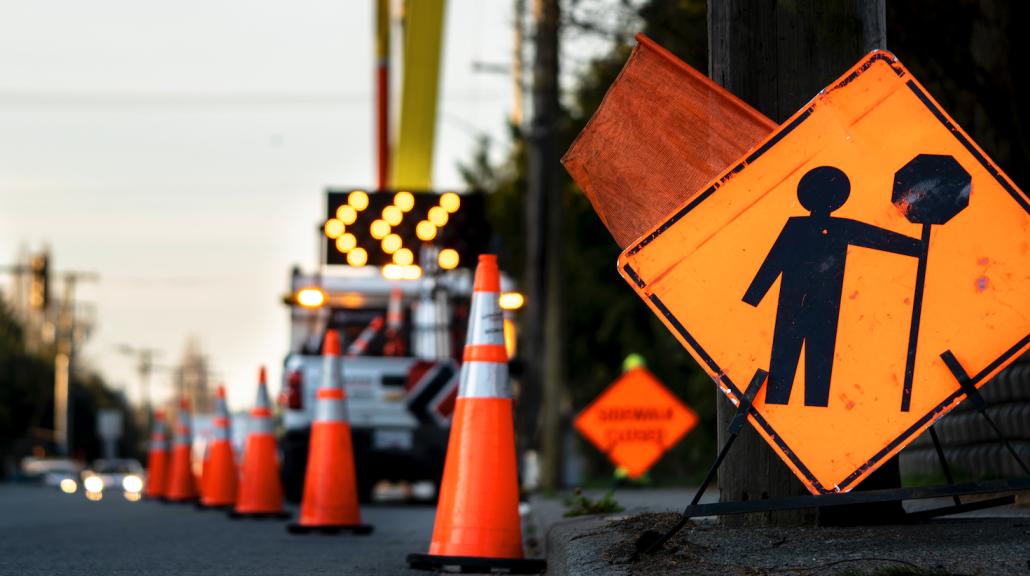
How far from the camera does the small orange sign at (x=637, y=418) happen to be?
19.2m

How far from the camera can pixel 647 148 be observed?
585cm

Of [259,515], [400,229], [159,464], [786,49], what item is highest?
[786,49]

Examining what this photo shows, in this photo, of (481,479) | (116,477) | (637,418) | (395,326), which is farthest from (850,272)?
(116,477)

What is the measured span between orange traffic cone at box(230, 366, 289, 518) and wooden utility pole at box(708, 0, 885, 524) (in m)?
7.56

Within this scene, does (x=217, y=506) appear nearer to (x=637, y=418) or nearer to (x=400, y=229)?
(x=400, y=229)

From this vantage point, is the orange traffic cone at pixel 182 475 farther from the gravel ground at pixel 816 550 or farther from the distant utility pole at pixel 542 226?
the gravel ground at pixel 816 550

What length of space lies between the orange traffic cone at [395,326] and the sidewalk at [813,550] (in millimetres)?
11225

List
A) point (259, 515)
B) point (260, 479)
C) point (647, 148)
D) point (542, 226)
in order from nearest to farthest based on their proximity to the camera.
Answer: point (647, 148), point (259, 515), point (260, 479), point (542, 226)

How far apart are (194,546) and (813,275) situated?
4761 millimetres

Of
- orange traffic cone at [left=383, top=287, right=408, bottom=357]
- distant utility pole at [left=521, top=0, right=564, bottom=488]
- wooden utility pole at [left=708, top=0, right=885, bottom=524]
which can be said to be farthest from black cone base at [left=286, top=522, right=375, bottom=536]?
distant utility pole at [left=521, top=0, right=564, bottom=488]

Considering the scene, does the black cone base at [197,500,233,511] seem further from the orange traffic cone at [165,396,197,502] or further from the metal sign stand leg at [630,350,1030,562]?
the metal sign stand leg at [630,350,1030,562]

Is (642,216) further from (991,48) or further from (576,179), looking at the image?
(991,48)

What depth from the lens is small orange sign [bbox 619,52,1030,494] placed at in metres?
5.41

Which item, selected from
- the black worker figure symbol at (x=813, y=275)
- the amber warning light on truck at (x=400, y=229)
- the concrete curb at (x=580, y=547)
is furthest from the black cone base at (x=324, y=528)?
the black worker figure symbol at (x=813, y=275)
